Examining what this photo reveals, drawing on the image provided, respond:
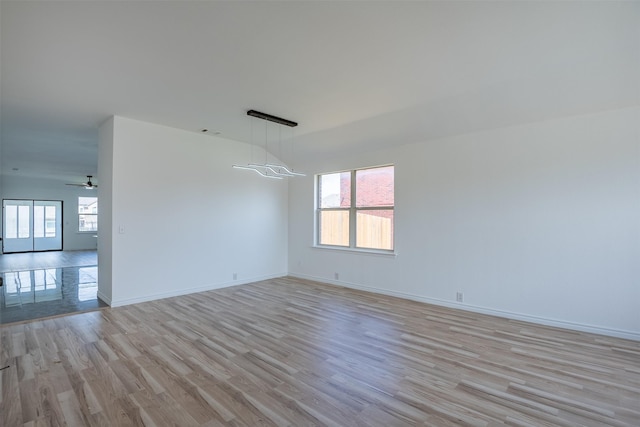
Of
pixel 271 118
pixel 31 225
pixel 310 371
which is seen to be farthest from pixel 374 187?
pixel 31 225

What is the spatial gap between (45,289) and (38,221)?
27.4 ft

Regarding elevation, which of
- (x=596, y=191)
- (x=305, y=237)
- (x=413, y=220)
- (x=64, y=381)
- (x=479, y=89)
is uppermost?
(x=479, y=89)

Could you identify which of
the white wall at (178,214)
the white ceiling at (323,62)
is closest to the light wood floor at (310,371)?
the white wall at (178,214)

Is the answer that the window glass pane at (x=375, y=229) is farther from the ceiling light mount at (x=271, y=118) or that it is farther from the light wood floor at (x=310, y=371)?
the ceiling light mount at (x=271, y=118)

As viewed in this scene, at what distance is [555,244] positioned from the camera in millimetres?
3742

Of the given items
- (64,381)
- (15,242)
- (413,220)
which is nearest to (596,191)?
(413,220)

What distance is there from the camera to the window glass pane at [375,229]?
17.6ft

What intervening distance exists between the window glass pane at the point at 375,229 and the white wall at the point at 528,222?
26 centimetres

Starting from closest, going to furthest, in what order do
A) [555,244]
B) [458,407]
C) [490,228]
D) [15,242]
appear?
[458,407], [555,244], [490,228], [15,242]

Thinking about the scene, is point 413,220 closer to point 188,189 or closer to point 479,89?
point 479,89

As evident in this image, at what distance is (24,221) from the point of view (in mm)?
11281

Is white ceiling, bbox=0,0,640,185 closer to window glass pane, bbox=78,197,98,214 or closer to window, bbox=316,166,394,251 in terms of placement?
window, bbox=316,166,394,251

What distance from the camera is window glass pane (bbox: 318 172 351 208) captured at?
607cm

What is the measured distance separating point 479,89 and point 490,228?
189 cm
